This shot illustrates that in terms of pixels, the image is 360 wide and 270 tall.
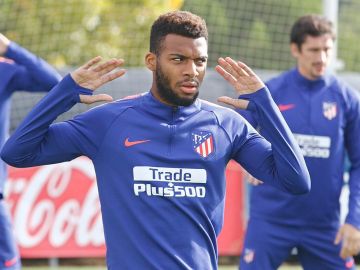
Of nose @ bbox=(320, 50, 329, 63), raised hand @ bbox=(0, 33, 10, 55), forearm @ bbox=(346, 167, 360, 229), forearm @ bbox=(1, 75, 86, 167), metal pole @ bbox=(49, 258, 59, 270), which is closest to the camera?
forearm @ bbox=(1, 75, 86, 167)

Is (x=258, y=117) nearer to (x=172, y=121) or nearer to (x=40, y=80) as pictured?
(x=172, y=121)

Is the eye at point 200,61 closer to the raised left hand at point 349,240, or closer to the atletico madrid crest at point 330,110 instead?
the raised left hand at point 349,240

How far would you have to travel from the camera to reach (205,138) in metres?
4.58

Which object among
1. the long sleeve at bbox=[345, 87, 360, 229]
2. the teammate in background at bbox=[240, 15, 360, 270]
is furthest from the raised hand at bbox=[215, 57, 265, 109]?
the long sleeve at bbox=[345, 87, 360, 229]

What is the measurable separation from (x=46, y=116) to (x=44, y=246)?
20.7ft

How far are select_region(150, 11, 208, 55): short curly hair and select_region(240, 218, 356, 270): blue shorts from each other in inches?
97.2

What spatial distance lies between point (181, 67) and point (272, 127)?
20.6 inches

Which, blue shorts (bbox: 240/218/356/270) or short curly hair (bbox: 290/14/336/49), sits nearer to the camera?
blue shorts (bbox: 240/218/356/270)

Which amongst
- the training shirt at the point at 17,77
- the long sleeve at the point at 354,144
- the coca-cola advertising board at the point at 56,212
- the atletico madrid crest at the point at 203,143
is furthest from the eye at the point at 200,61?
the coca-cola advertising board at the point at 56,212

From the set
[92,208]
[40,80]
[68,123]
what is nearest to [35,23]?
[92,208]

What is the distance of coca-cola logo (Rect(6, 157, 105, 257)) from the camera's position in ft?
34.8

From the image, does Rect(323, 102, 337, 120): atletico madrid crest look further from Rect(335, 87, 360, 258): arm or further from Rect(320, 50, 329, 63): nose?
Rect(320, 50, 329, 63): nose

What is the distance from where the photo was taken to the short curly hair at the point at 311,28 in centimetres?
693

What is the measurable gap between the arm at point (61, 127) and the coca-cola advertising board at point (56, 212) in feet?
20.0
